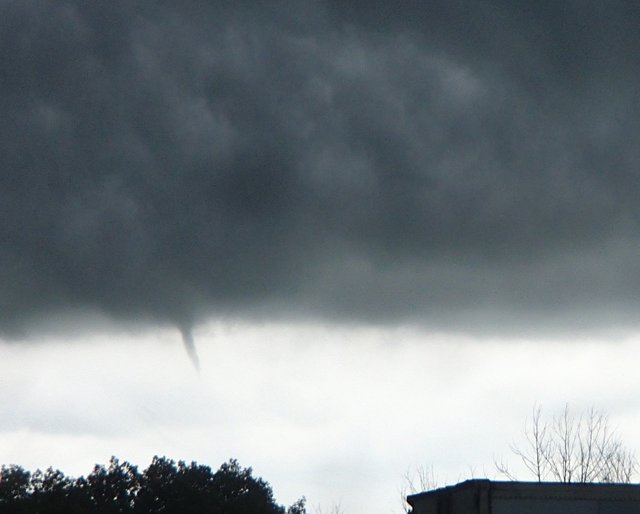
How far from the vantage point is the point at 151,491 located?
85500 mm

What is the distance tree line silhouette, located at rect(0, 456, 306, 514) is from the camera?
81.9m

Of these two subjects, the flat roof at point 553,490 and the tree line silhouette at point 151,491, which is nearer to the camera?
the flat roof at point 553,490

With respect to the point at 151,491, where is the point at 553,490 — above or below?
below

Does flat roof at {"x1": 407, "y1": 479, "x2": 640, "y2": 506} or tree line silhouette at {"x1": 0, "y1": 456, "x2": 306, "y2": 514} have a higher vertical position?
tree line silhouette at {"x1": 0, "y1": 456, "x2": 306, "y2": 514}

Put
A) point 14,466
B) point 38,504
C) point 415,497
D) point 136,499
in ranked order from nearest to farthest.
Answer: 1. point 415,497
2. point 38,504
3. point 136,499
4. point 14,466

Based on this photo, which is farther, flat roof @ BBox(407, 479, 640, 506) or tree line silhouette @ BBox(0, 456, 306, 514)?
tree line silhouette @ BBox(0, 456, 306, 514)

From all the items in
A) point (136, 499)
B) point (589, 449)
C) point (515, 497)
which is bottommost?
point (515, 497)

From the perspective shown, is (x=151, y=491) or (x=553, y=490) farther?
(x=151, y=491)

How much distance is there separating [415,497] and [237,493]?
2717 inches

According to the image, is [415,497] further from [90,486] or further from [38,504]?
[90,486]

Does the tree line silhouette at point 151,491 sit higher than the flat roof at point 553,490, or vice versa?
the tree line silhouette at point 151,491

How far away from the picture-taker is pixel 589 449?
43.3 meters

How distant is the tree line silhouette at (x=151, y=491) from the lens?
8194 cm

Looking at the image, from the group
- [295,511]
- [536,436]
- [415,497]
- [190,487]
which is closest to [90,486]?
[190,487]
